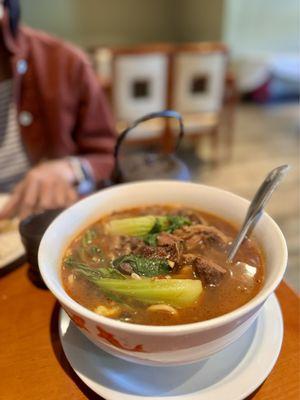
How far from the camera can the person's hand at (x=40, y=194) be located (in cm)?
110

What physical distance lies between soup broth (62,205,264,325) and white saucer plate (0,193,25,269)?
0.18 metres

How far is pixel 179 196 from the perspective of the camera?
2.87ft

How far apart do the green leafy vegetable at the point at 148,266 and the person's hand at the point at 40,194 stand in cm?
46

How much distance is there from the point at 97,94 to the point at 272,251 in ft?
3.32

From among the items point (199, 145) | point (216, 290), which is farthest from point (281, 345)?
point (199, 145)

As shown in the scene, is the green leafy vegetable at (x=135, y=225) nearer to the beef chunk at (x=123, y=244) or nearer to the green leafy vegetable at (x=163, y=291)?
the beef chunk at (x=123, y=244)

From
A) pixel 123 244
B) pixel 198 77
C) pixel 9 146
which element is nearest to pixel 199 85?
pixel 198 77

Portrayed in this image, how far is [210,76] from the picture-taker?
3.11 metres

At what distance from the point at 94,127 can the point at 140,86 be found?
5.47ft

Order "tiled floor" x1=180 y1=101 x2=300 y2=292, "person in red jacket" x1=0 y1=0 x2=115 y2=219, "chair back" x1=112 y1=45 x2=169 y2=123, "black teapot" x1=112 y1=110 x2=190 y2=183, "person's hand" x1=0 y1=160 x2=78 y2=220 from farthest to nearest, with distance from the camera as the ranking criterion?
1. "chair back" x1=112 y1=45 x2=169 y2=123
2. "tiled floor" x1=180 y1=101 x2=300 y2=292
3. "person in red jacket" x1=0 y1=0 x2=115 y2=219
4. "person's hand" x1=0 y1=160 x2=78 y2=220
5. "black teapot" x1=112 y1=110 x2=190 y2=183

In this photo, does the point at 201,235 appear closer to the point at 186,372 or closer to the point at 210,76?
the point at 186,372

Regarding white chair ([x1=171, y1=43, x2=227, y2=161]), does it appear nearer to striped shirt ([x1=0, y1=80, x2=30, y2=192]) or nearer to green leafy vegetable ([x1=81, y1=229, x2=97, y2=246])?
striped shirt ([x1=0, y1=80, x2=30, y2=192])

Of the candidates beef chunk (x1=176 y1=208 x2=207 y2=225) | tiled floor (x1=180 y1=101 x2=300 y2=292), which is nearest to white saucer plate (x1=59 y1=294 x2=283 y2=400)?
beef chunk (x1=176 y1=208 x2=207 y2=225)

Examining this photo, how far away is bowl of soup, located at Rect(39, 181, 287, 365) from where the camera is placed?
53cm
